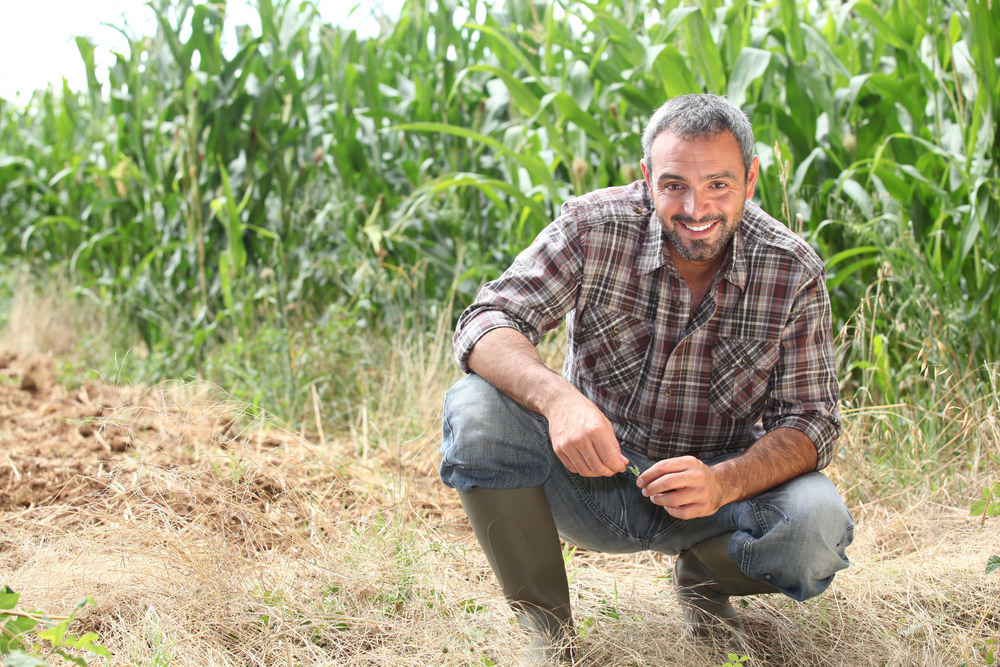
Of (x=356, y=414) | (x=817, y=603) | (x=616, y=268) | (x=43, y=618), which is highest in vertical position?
(x=616, y=268)

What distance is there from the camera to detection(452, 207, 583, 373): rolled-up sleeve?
1.87 metres

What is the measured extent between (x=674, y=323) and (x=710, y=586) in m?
0.54

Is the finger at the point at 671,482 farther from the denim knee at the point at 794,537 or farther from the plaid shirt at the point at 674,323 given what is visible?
the plaid shirt at the point at 674,323

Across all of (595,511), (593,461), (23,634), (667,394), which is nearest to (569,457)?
(593,461)

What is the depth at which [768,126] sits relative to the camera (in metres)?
3.01

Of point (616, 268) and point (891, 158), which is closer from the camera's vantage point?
point (616, 268)

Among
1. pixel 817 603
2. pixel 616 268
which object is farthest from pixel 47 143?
pixel 817 603

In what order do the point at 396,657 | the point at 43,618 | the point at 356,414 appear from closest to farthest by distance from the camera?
the point at 43,618 → the point at 396,657 → the point at 356,414

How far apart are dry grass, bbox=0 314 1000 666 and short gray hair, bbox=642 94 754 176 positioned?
960mm

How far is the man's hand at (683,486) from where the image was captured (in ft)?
5.21

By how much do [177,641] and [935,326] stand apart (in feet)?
7.03

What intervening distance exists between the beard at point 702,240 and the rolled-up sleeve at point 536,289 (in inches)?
7.8

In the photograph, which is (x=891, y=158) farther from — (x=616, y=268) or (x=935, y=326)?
(x=616, y=268)

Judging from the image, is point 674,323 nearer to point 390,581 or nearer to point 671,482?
point 671,482
